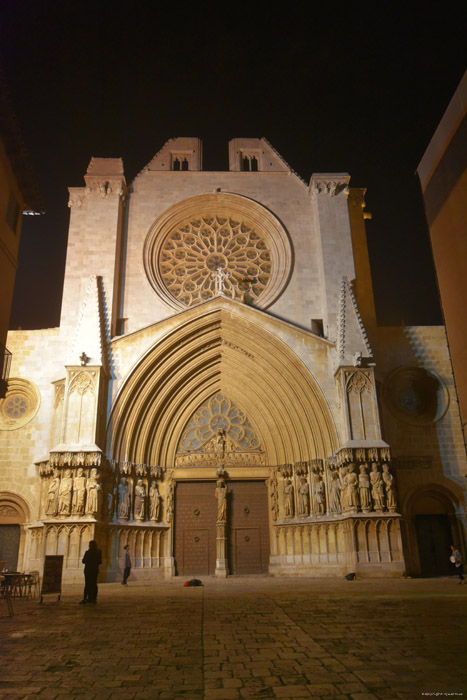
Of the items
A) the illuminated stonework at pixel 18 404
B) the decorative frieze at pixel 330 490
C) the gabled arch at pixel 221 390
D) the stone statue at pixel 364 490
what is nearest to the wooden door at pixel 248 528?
the decorative frieze at pixel 330 490

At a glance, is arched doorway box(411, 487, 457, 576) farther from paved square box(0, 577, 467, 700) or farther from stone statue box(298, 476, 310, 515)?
paved square box(0, 577, 467, 700)

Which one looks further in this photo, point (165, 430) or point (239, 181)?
point (239, 181)

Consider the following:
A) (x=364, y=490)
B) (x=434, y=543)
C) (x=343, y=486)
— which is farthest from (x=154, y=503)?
(x=434, y=543)

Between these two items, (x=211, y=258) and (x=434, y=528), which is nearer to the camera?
(x=434, y=528)

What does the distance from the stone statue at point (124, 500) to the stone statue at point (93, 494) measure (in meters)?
0.99

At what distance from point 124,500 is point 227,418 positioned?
12.6 feet

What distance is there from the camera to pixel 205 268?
19.1 meters

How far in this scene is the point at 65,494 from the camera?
13.5m

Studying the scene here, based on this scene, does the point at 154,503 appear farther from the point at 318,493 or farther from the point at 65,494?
the point at 318,493

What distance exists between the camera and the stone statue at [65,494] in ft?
43.9

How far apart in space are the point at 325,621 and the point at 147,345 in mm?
10588

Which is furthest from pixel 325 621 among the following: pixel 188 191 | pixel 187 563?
pixel 188 191

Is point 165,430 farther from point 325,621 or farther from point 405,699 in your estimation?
point 405,699

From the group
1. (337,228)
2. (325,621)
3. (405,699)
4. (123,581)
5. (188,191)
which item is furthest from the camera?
(188,191)
